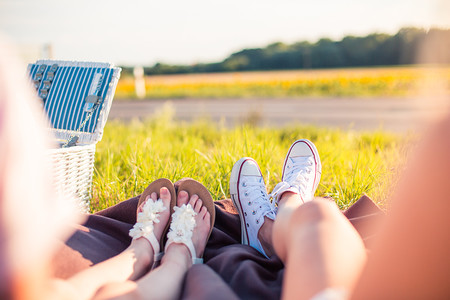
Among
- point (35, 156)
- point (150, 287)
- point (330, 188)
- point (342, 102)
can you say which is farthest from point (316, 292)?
point (342, 102)

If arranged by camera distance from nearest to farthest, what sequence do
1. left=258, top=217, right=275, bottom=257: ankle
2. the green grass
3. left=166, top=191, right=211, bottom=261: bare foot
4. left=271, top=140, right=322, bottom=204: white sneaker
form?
left=166, top=191, right=211, bottom=261: bare foot
left=258, top=217, right=275, bottom=257: ankle
left=271, top=140, right=322, bottom=204: white sneaker
the green grass

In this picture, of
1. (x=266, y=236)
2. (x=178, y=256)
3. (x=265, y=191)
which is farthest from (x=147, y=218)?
(x=265, y=191)

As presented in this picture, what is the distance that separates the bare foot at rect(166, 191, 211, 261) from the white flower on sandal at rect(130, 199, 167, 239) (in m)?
0.10

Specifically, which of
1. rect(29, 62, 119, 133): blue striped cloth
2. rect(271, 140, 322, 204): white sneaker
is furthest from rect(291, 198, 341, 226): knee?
rect(29, 62, 119, 133): blue striped cloth

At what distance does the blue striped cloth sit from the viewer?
2061 mm

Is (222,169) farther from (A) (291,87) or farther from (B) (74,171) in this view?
(A) (291,87)

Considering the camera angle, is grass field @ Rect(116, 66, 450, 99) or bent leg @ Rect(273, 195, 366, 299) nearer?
bent leg @ Rect(273, 195, 366, 299)

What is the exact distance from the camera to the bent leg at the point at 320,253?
35.0 inches

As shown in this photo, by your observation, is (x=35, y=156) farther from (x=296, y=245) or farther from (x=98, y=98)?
(x=98, y=98)

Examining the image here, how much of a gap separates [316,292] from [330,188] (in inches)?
56.0

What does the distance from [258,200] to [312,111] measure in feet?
27.0

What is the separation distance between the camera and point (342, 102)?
11.2 metres

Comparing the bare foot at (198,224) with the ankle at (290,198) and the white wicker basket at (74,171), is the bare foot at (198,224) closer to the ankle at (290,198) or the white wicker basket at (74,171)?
the ankle at (290,198)

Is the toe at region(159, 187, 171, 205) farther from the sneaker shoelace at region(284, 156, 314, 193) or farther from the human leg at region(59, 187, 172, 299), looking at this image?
the sneaker shoelace at region(284, 156, 314, 193)
